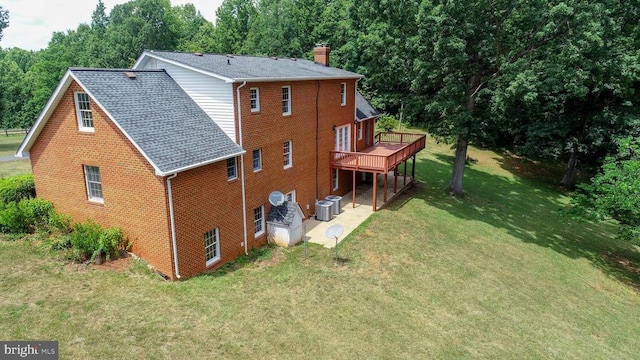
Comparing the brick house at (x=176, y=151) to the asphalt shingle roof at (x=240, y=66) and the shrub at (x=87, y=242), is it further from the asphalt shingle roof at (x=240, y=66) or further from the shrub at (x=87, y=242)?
the shrub at (x=87, y=242)

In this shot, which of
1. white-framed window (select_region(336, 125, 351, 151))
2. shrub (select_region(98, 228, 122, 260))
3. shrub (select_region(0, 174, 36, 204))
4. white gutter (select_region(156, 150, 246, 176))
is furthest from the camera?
white-framed window (select_region(336, 125, 351, 151))

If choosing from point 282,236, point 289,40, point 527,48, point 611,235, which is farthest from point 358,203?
point 289,40

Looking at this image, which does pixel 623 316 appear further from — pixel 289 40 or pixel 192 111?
pixel 289 40

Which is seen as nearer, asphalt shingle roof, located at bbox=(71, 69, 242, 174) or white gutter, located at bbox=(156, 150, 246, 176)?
white gutter, located at bbox=(156, 150, 246, 176)

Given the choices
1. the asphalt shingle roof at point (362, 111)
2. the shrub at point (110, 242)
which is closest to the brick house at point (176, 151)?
the shrub at point (110, 242)

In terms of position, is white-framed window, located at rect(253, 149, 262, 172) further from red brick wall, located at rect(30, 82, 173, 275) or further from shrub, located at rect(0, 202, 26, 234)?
shrub, located at rect(0, 202, 26, 234)

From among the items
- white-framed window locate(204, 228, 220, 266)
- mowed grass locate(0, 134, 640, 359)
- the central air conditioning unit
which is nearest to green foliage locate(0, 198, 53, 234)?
mowed grass locate(0, 134, 640, 359)
